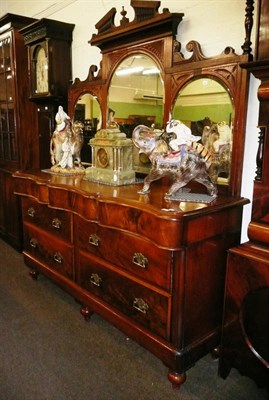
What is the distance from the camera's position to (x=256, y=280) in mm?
1503

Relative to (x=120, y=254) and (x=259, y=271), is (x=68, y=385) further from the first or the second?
(x=259, y=271)

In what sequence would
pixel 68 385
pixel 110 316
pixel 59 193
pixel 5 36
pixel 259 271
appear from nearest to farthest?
pixel 259 271
pixel 68 385
pixel 110 316
pixel 59 193
pixel 5 36

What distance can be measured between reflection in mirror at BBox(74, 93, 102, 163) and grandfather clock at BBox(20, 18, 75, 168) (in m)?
0.27

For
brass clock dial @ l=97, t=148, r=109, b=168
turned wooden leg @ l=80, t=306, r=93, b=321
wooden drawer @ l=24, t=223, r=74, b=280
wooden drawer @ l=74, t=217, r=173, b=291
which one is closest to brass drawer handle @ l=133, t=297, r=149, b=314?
wooden drawer @ l=74, t=217, r=173, b=291

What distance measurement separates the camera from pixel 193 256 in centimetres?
165

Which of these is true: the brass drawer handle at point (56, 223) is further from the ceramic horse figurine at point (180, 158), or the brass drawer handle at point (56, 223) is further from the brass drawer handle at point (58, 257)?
the ceramic horse figurine at point (180, 158)

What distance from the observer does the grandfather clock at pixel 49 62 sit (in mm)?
2874

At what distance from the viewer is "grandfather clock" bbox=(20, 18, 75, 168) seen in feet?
9.43

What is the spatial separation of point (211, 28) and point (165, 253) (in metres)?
1.39

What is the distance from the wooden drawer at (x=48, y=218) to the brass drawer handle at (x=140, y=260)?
27.4 inches

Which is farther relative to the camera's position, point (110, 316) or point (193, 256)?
point (110, 316)

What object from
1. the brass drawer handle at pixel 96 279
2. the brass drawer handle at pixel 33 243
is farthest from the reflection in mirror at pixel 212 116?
the brass drawer handle at pixel 33 243

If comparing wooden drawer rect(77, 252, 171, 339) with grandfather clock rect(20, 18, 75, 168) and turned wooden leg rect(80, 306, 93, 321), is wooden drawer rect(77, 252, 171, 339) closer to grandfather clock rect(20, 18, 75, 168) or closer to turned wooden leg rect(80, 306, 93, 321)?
turned wooden leg rect(80, 306, 93, 321)

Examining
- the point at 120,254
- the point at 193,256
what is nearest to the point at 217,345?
the point at 193,256
